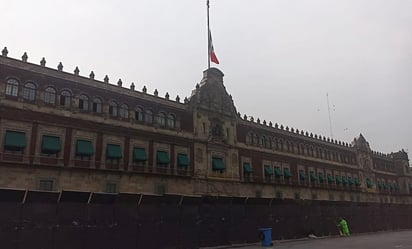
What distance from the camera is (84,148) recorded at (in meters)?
31.6

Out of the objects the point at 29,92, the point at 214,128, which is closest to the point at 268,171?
the point at 214,128

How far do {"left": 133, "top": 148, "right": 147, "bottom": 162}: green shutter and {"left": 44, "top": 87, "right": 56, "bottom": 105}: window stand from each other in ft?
27.5

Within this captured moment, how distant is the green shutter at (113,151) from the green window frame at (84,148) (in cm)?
159

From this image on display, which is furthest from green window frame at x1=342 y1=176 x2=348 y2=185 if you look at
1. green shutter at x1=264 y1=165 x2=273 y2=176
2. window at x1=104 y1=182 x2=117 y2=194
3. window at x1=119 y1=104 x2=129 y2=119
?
window at x1=104 y1=182 x2=117 y2=194

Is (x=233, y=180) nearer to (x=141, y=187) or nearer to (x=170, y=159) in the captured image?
(x=170, y=159)

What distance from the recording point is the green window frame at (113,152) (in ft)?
109

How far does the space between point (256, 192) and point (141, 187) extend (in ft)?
54.2

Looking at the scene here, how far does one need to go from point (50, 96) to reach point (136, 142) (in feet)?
28.3

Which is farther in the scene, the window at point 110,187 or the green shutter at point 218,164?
the green shutter at point 218,164

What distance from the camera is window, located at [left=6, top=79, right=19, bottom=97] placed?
28.9 metres

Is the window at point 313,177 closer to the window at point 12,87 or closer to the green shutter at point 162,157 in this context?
the green shutter at point 162,157

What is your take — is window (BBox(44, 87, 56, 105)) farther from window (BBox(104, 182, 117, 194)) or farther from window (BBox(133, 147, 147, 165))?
window (BBox(133, 147, 147, 165))

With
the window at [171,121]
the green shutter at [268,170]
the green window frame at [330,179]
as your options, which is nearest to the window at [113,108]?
the window at [171,121]

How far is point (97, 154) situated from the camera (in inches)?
1291
